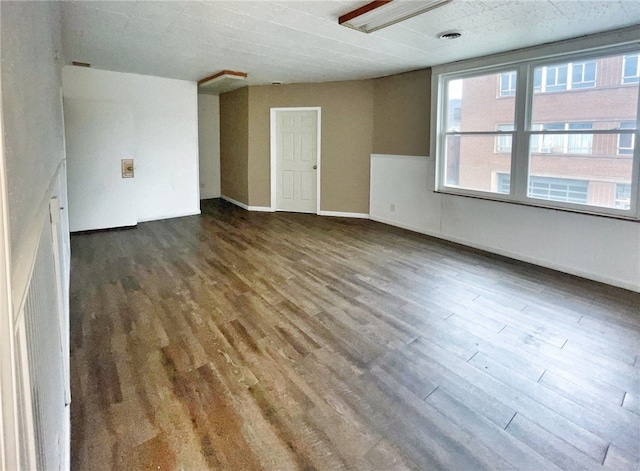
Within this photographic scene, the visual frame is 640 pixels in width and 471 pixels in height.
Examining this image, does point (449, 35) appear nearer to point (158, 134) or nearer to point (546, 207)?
point (546, 207)

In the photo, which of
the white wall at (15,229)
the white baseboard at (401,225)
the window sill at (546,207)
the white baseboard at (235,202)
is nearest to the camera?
the white wall at (15,229)

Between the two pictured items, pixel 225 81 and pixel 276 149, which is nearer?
pixel 225 81

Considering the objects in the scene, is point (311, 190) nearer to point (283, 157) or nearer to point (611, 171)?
point (283, 157)

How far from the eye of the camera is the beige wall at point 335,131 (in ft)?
22.3

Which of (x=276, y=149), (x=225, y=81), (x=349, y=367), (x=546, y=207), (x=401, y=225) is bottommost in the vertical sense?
(x=349, y=367)

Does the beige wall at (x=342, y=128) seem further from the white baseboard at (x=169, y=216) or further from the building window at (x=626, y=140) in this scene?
the building window at (x=626, y=140)

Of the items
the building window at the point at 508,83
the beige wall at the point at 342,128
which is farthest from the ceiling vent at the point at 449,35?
the beige wall at the point at 342,128

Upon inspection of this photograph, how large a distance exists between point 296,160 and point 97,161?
334 cm

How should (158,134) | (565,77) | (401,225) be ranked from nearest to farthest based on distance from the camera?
(565,77)
(401,225)
(158,134)

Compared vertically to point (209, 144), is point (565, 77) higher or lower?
higher

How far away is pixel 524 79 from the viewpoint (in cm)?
455

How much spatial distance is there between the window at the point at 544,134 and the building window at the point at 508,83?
1 cm

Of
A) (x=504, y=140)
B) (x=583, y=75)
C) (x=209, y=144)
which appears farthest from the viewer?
(x=209, y=144)

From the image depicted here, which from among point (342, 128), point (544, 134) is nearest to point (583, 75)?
point (544, 134)
